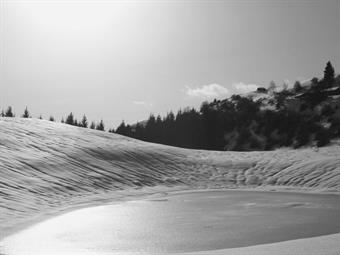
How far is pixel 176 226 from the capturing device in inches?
340

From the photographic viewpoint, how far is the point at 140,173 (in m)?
18.7

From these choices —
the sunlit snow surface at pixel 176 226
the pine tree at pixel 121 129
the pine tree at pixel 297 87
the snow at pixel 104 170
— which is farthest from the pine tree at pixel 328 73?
the sunlit snow surface at pixel 176 226

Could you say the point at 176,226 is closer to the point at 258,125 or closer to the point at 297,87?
the point at 258,125

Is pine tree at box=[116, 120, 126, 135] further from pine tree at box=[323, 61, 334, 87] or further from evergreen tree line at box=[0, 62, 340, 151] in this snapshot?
pine tree at box=[323, 61, 334, 87]

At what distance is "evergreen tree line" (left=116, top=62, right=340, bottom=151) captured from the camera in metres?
80.6

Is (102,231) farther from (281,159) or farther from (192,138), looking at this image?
(192,138)

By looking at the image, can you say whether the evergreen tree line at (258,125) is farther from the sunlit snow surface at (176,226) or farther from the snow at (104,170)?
the sunlit snow surface at (176,226)

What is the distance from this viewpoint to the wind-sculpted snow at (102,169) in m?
12.6

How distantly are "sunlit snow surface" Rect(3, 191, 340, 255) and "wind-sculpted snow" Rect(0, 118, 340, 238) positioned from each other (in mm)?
1412

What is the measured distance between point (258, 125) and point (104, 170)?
3022 inches

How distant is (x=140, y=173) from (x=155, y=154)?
150 inches

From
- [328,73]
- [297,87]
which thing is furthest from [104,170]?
[297,87]

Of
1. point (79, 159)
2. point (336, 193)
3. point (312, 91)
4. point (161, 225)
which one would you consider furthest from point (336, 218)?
point (312, 91)

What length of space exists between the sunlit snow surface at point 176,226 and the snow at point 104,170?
3.90 feet
